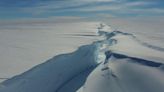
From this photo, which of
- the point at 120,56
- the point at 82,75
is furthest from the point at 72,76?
the point at 120,56

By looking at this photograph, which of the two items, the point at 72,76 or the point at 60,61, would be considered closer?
the point at 72,76

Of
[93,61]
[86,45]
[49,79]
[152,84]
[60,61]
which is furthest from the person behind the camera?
[86,45]

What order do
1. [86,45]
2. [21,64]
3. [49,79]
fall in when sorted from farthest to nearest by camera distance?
[86,45]
[21,64]
[49,79]

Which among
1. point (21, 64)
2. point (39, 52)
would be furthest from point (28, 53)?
point (21, 64)

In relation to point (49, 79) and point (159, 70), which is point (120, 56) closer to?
point (159, 70)

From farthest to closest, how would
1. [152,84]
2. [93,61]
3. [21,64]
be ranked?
1. [93,61]
2. [21,64]
3. [152,84]

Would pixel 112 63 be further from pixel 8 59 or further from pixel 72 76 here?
pixel 8 59

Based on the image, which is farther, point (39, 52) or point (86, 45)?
point (86, 45)

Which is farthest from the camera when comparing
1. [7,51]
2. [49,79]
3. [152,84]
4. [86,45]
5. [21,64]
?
[86,45]
